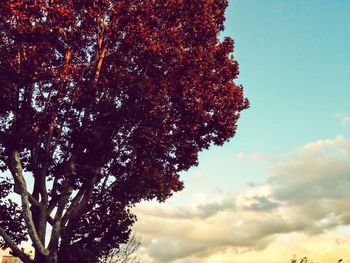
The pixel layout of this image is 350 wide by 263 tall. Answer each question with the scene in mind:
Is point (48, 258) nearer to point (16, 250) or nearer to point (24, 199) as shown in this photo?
point (16, 250)

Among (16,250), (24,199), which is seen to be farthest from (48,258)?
(24,199)

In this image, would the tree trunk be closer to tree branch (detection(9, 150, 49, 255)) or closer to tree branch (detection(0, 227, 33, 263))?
tree branch (detection(9, 150, 49, 255))

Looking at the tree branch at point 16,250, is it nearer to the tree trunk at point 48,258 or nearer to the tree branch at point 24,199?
the tree trunk at point 48,258

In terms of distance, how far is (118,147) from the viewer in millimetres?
17094

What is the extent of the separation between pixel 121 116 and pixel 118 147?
2153 mm

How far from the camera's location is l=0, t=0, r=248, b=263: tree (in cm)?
1495

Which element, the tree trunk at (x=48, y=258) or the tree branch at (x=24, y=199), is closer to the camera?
the tree branch at (x=24, y=199)

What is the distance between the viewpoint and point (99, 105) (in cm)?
1552

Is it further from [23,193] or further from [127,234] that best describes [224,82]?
[23,193]

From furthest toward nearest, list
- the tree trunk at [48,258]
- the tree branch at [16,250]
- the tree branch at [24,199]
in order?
the tree branch at [16,250] → the tree trunk at [48,258] → the tree branch at [24,199]

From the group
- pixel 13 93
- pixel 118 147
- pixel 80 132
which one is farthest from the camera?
pixel 118 147

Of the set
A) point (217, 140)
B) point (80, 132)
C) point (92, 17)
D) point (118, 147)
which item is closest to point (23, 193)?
point (80, 132)

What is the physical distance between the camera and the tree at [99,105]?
49.1 feet

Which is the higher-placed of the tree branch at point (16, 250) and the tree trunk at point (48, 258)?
the tree branch at point (16, 250)
